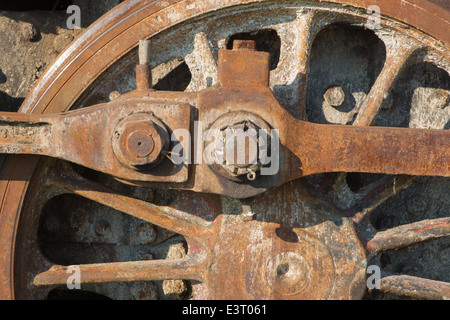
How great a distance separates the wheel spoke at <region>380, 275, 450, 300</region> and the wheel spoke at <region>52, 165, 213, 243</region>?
56cm

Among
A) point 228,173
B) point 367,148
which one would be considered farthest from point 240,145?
point 367,148

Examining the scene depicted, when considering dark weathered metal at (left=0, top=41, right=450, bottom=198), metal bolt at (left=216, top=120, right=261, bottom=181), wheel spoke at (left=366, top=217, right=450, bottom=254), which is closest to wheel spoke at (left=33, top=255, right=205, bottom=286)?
dark weathered metal at (left=0, top=41, right=450, bottom=198)

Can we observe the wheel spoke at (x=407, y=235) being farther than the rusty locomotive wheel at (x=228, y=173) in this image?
Yes

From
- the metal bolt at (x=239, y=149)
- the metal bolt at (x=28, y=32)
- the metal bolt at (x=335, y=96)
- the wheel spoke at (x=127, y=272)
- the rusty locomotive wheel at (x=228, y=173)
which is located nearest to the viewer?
the metal bolt at (x=239, y=149)

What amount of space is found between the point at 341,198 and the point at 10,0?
1.29 metres

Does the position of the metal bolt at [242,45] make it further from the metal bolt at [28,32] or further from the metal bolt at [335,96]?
the metal bolt at [28,32]

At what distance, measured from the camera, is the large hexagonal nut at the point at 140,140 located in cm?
129

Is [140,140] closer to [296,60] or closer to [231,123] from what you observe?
[231,123]

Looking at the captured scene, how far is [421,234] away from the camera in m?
1.59

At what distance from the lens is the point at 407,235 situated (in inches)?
62.7

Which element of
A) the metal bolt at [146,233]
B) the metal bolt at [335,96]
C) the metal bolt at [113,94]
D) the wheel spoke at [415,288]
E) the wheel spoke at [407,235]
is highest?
the metal bolt at [335,96]

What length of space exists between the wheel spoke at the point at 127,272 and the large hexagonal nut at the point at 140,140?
0.39 metres

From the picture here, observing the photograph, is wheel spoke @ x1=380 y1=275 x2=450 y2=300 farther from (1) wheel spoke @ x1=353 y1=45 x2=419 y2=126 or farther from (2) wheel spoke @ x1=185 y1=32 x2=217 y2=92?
(2) wheel spoke @ x1=185 y1=32 x2=217 y2=92

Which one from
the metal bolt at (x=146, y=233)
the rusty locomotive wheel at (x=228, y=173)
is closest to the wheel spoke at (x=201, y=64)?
the rusty locomotive wheel at (x=228, y=173)
